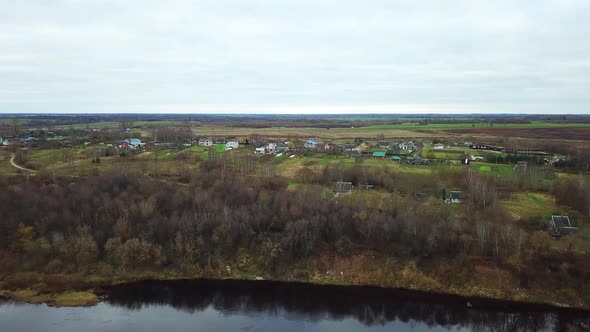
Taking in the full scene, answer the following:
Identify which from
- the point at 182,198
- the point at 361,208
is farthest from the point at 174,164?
the point at 361,208

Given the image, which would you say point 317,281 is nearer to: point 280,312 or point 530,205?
point 280,312

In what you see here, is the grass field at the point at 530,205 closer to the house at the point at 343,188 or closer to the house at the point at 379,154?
the house at the point at 343,188

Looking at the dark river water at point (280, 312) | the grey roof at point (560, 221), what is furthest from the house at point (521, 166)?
the dark river water at point (280, 312)

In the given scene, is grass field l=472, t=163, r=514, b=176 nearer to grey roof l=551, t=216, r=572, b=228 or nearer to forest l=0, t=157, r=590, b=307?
forest l=0, t=157, r=590, b=307

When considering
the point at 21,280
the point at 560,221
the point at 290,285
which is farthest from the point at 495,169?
the point at 21,280

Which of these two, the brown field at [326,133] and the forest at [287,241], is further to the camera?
the brown field at [326,133]

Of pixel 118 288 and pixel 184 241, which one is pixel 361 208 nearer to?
pixel 184 241
